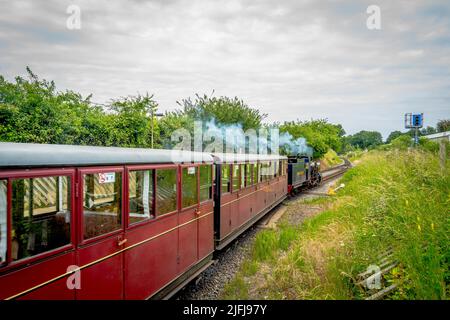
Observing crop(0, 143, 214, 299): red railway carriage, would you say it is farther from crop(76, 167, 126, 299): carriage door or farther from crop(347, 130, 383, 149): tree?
crop(347, 130, 383, 149): tree

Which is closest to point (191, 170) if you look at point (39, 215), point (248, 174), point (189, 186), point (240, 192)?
point (189, 186)

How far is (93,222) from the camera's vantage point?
364 cm

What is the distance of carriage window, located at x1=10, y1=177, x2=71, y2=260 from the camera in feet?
9.21

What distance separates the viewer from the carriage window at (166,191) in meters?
4.88

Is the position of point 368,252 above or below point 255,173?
below

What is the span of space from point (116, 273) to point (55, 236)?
1062mm

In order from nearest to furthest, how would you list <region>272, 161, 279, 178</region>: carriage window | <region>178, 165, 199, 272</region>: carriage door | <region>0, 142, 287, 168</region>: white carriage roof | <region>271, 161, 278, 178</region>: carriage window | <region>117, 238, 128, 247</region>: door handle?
<region>0, 142, 287, 168</region>: white carriage roof
<region>117, 238, 128, 247</region>: door handle
<region>178, 165, 199, 272</region>: carriage door
<region>271, 161, 278, 178</region>: carriage window
<region>272, 161, 279, 178</region>: carriage window

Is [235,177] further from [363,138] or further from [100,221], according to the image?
[363,138]

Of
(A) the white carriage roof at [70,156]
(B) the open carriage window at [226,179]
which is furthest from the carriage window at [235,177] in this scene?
(A) the white carriage roof at [70,156]

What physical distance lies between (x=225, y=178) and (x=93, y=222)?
465 centimetres

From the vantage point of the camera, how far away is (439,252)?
422 centimetres

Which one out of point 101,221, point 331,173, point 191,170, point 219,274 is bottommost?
point 219,274

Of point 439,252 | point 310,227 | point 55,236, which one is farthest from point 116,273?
point 310,227

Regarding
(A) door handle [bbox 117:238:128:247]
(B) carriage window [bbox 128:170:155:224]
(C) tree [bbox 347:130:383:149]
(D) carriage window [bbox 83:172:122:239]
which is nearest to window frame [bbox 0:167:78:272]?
(D) carriage window [bbox 83:172:122:239]
